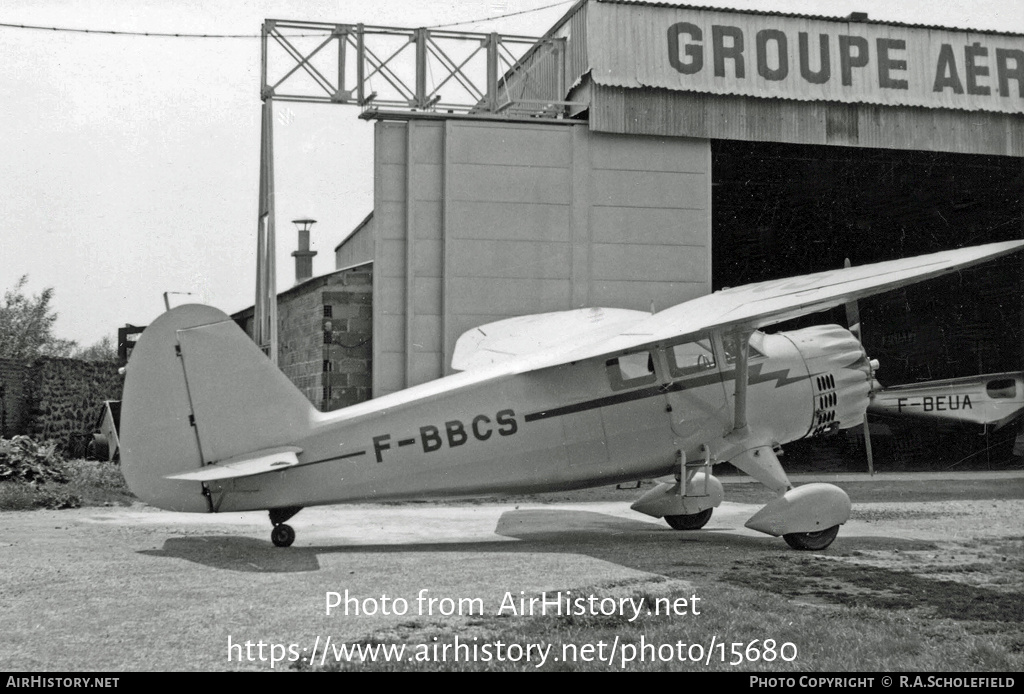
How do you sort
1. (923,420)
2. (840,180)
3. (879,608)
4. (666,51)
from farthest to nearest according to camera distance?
(923,420)
(840,180)
(666,51)
(879,608)

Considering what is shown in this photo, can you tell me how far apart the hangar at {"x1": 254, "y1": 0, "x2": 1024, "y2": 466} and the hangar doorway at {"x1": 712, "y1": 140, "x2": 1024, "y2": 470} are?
1683 mm

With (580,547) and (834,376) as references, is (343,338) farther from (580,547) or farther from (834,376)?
(834,376)

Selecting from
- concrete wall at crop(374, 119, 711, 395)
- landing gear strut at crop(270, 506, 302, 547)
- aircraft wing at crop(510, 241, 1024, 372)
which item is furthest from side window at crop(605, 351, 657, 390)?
concrete wall at crop(374, 119, 711, 395)

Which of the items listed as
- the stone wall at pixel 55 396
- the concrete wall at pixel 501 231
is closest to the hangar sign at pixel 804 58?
the concrete wall at pixel 501 231

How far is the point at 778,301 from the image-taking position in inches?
334

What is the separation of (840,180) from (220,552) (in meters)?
16.0

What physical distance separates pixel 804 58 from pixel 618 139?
10.5ft

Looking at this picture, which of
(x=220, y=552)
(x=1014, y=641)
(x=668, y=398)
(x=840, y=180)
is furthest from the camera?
(x=840, y=180)

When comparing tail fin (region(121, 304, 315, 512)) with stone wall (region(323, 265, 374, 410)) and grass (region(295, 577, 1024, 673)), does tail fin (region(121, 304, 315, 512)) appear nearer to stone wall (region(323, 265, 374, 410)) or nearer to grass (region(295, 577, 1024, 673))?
grass (region(295, 577, 1024, 673))

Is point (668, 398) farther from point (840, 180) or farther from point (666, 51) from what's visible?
point (840, 180)

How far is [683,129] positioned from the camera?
53.8 feet

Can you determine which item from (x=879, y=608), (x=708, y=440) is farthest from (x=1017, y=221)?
(x=879, y=608)

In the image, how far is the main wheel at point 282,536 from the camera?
891cm

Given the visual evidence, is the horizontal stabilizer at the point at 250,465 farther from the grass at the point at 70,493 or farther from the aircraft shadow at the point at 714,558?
the grass at the point at 70,493
